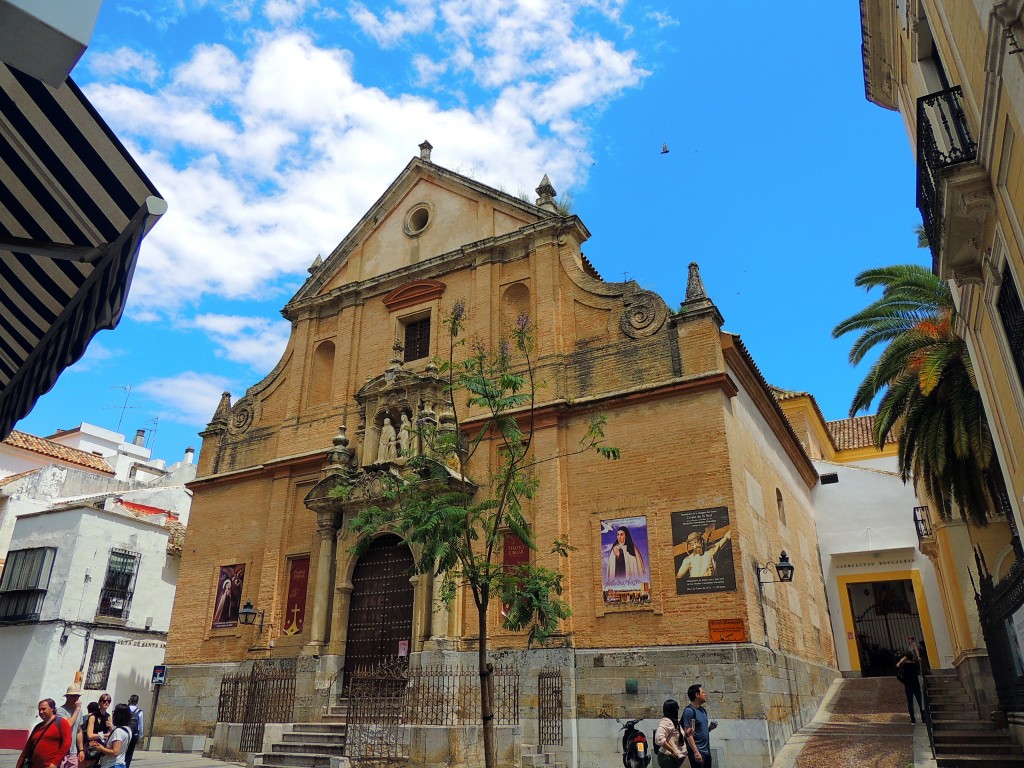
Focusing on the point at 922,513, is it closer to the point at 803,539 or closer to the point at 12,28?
the point at 803,539

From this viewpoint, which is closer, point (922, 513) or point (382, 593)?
point (382, 593)

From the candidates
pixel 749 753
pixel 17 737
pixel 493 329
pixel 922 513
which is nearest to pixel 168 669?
pixel 17 737

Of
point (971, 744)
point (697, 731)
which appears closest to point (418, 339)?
point (697, 731)

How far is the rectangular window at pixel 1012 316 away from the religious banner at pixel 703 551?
5.92 metres

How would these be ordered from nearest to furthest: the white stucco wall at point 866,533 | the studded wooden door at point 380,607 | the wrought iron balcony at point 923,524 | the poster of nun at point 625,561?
1. the poster of nun at point 625,561
2. the studded wooden door at point 380,607
3. the wrought iron balcony at point 923,524
4. the white stucco wall at point 866,533

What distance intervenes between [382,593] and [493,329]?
256 inches

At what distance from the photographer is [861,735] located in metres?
14.0

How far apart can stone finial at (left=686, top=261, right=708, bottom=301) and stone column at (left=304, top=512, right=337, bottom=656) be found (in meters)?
9.43

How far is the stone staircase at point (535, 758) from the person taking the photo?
12.2 meters

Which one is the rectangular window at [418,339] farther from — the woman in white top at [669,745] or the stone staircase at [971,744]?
the stone staircase at [971,744]

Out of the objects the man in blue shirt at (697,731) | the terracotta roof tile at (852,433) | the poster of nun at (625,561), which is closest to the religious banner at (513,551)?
the poster of nun at (625,561)

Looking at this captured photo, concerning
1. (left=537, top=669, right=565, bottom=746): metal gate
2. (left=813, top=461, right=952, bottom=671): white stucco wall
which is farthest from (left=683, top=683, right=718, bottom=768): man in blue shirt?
(left=813, top=461, right=952, bottom=671): white stucco wall

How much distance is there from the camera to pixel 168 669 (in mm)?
18359

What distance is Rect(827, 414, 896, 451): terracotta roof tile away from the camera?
32.9 m
